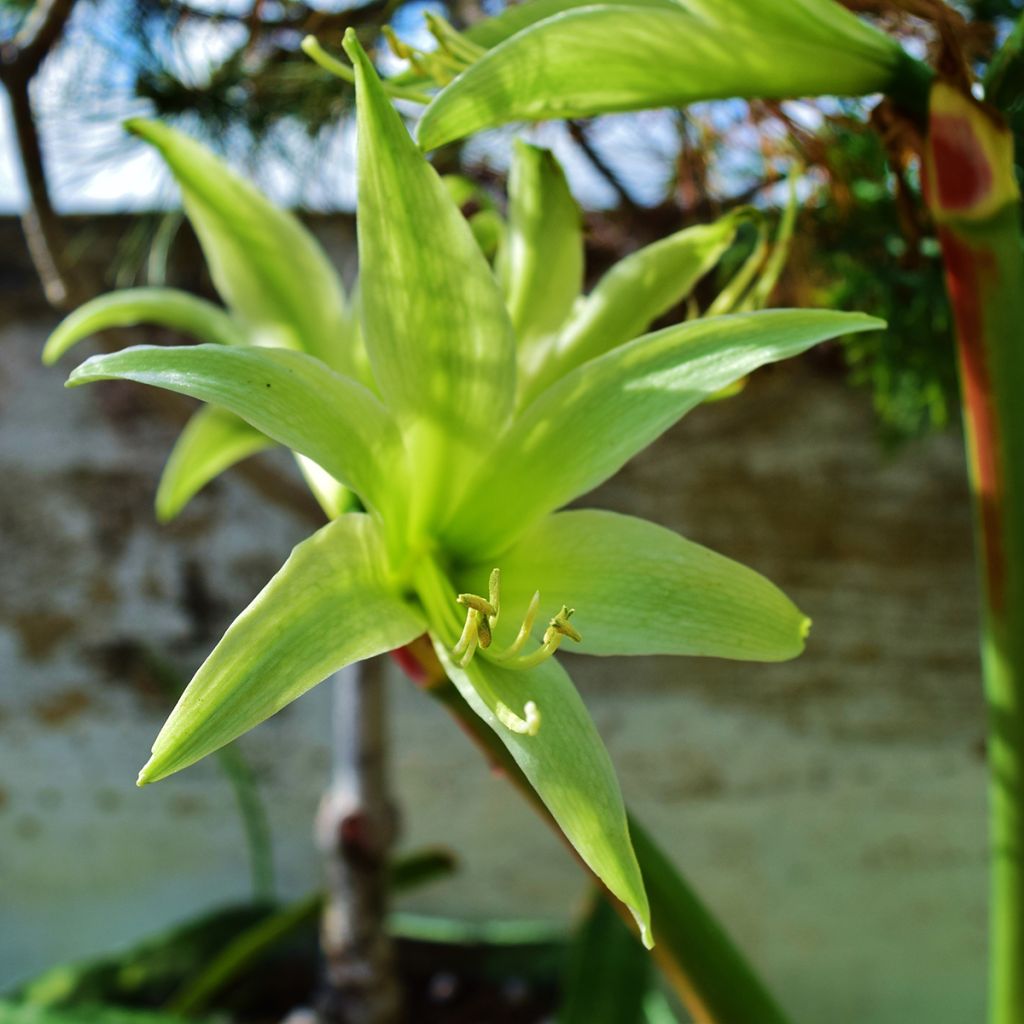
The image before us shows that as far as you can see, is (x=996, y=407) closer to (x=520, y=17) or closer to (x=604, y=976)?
(x=520, y=17)

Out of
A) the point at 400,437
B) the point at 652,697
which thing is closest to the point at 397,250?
the point at 400,437

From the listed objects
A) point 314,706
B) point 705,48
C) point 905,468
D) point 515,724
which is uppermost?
point 705,48

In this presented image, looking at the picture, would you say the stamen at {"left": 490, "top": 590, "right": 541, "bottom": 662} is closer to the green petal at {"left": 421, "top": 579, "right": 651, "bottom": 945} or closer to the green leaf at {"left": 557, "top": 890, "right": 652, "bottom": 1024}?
the green petal at {"left": 421, "top": 579, "right": 651, "bottom": 945}

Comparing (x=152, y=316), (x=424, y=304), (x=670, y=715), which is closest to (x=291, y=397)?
(x=424, y=304)

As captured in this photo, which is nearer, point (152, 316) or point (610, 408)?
point (610, 408)

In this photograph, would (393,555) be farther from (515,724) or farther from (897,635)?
(897,635)

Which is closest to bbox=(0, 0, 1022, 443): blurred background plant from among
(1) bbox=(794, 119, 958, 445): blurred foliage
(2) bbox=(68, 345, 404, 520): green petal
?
(1) bbox=(794, 119, 958, 445): blurred foliage
